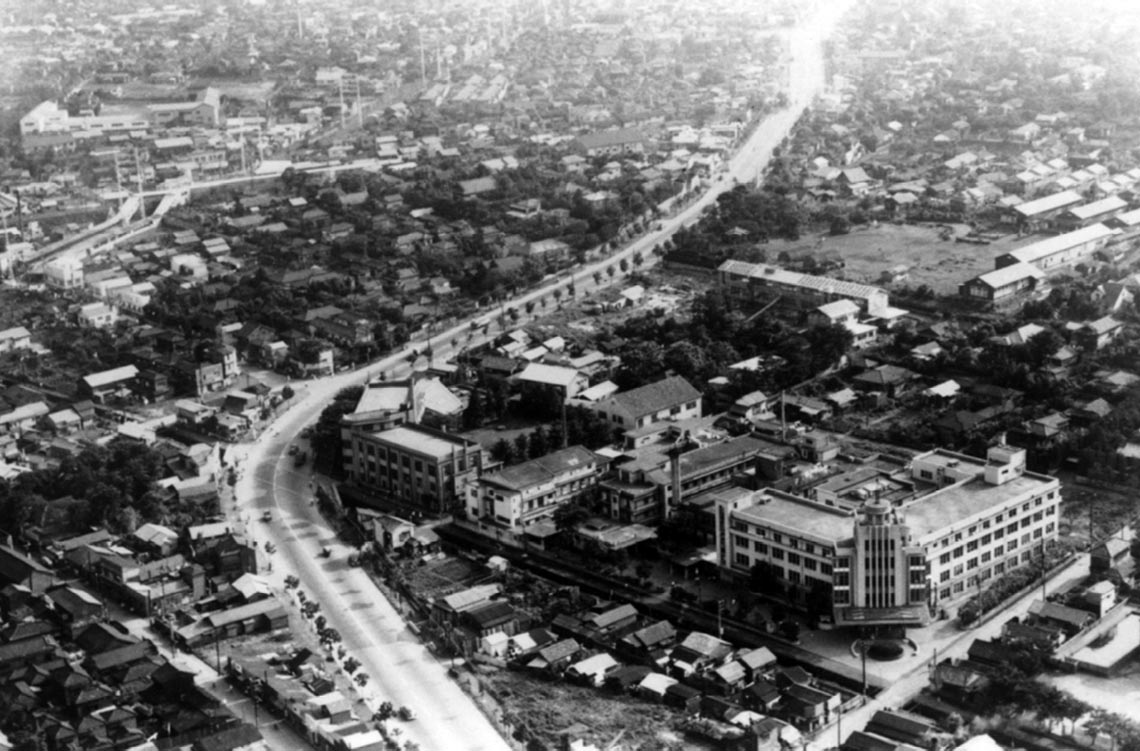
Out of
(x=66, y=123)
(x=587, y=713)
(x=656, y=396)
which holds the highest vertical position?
(x=66, y=123)

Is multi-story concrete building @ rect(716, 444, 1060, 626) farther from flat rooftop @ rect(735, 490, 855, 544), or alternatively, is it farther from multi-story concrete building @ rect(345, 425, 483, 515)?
multi-story concrete building @ rect(345, 425, 483, 515)

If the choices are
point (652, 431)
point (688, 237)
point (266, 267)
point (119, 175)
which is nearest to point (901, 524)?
point (652, 431)

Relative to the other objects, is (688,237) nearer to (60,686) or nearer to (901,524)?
(901,524)

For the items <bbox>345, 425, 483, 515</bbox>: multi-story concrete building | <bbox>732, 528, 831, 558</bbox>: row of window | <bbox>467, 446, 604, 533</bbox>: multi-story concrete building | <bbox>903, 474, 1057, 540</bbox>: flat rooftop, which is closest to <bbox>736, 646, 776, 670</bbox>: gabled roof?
<bbox>732, 528, 831, 558</bbox>: row of window

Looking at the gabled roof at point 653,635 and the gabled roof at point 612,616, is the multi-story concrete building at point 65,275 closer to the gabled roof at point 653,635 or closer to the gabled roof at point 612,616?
the gabled roof at point 612,616

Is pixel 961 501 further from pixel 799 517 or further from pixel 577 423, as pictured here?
pixel 577 423

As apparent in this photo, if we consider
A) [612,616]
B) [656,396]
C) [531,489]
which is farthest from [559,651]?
[656,396]
